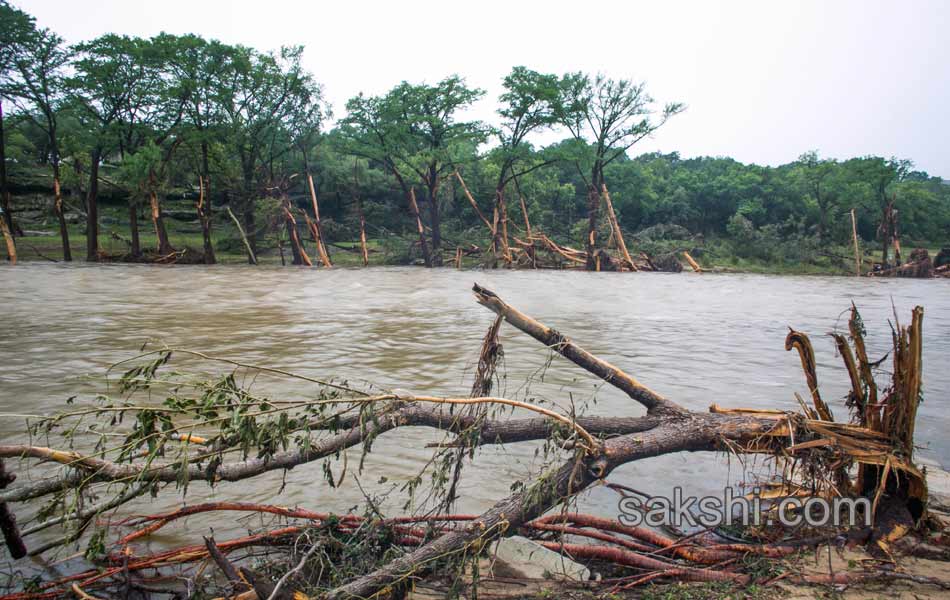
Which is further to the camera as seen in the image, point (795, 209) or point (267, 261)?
point (795, 209)

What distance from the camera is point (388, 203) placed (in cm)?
4616

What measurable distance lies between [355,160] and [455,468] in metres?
42.4

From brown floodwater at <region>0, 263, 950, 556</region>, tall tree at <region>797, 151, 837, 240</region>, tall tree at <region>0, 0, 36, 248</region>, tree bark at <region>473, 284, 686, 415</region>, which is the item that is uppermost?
tall tree at <region>0, 0, 36, 248</region>

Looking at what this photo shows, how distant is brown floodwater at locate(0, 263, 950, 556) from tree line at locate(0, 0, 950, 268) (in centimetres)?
1190

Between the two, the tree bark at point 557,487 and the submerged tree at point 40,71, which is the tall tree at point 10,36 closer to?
the submerged tree at point 40,71

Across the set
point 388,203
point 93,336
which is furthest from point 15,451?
point 388,203

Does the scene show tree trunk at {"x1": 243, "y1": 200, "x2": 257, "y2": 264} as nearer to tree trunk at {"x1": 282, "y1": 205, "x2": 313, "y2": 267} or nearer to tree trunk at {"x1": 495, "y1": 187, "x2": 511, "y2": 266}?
tree trunk at {"x1": 282, "y1": 205, "x2": 313, "y2": 267}

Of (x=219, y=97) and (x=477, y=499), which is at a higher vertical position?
(x=219, y=97)

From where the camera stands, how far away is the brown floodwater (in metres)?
4.48

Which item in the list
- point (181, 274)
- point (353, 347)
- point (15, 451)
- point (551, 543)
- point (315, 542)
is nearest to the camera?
point (15, 451)

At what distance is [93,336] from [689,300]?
16337mm

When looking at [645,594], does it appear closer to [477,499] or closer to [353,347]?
[477,499]

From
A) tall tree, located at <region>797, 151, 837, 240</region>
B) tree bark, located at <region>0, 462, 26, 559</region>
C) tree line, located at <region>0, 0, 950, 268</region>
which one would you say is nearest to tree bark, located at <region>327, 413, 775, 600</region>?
tree bark, located at <region>0, 462, 26, 559</region>

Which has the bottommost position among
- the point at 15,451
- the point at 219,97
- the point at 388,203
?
the point at 15,451
